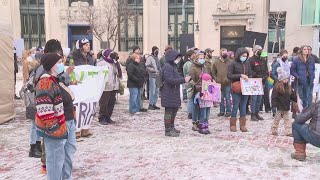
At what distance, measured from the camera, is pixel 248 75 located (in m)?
8.52

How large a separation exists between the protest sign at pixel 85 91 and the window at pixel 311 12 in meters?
25.8

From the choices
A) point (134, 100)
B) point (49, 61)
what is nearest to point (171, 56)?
point (134, 100)

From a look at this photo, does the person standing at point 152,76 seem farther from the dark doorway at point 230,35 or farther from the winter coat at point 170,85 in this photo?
the dark doorway at point 230,35

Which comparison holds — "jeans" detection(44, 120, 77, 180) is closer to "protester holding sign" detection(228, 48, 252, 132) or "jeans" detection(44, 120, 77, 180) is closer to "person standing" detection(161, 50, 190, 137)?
"person standing" detection(161, 50, 190, 137)

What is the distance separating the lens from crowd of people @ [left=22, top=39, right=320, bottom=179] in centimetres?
433

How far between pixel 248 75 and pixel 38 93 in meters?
5.44

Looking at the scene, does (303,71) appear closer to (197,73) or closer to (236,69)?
(236,69)

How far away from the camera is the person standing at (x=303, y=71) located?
9805 millimetres

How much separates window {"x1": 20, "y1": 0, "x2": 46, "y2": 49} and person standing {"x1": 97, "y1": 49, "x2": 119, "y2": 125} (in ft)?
116

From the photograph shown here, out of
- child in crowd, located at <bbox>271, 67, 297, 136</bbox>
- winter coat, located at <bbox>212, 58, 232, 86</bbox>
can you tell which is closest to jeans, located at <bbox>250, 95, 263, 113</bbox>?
winter coat, located at <bbox>212, 58, 232, 86</bbox>

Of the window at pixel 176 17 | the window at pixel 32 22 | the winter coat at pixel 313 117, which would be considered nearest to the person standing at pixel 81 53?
the winter coat at pixel 313 117

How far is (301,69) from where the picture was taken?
388 inches

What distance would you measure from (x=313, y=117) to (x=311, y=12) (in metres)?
27.4

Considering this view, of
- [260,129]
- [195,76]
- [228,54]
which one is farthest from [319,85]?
[195,76]
